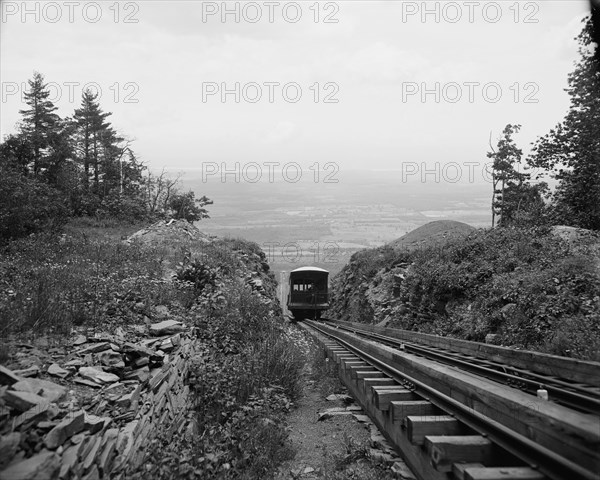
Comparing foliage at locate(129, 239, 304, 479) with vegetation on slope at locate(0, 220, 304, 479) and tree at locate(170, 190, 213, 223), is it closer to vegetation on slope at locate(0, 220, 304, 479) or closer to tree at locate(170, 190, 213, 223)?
vegetation on slope at locate(0, 220, 304, 479)

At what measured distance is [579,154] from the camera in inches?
706

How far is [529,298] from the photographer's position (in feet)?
32.1

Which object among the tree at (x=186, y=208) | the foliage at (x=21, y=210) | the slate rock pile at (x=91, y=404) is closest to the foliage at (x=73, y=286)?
the slate rock pile at (x=91, y=404)

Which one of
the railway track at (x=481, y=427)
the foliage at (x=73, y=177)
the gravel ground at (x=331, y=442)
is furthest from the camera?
the foliage at (x=73, y=177)

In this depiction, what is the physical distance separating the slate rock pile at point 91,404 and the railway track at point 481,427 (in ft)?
9.24

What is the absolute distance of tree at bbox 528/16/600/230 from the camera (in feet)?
55.0

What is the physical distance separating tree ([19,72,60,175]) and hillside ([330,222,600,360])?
2683 centimetres

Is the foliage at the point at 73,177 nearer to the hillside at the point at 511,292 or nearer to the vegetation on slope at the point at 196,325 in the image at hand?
the vegetation on slope at the point at 196,325

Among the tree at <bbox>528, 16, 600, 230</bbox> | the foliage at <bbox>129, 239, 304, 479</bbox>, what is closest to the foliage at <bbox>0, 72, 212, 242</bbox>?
the foliage at <bbox>129, 239, 304, 479</bbox>

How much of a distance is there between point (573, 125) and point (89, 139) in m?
39.4

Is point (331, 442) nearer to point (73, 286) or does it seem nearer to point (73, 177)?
point (73, 286)

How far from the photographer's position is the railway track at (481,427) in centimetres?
298

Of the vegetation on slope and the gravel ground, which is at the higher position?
the vegetation on slope

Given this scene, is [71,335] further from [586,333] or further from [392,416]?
[586,333]
